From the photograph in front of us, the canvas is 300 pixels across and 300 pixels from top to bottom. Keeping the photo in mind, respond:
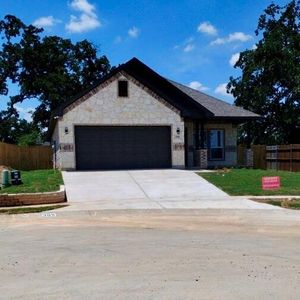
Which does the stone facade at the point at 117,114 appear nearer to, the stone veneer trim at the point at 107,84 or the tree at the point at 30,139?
the stone veneer trim at the point at 107,84

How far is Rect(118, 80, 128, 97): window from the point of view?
941 inches

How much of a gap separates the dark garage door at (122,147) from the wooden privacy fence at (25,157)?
6.93 metres

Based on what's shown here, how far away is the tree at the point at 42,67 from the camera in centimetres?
4466

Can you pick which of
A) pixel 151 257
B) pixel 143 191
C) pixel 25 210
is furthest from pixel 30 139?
pixel 151 257

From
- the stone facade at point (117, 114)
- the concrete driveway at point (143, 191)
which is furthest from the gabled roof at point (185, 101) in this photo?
the concrete driveway at point (143, 191)

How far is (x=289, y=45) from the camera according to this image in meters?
41.1

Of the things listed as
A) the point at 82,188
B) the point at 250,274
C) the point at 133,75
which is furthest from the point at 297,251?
the point at 133,75

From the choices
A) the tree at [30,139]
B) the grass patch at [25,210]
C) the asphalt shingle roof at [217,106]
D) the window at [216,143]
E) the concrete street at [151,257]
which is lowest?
the concrete street at [151,257]

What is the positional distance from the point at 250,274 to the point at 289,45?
125 ft

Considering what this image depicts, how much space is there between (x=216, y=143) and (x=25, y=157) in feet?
42.5

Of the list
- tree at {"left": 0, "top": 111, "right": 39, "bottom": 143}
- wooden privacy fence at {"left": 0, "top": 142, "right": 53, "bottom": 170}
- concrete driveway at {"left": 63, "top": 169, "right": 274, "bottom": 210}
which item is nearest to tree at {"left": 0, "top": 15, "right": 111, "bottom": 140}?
tree at {"left": 0, "top": 111, "right": 39, "bottom": 143}

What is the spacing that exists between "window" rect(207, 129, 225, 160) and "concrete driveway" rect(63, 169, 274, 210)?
5819mm

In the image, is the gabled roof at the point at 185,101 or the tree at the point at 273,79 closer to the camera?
the gabled roof at the point at 185,101

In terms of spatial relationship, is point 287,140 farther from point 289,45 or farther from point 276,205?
point 276,205
